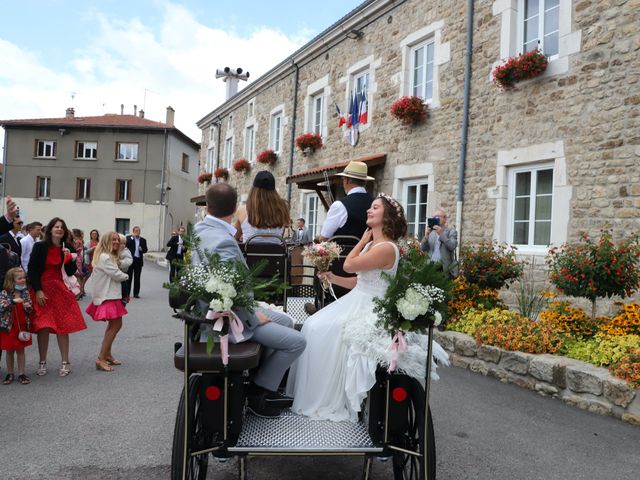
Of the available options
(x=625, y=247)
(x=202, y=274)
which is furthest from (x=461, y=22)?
(x=202, y=274)

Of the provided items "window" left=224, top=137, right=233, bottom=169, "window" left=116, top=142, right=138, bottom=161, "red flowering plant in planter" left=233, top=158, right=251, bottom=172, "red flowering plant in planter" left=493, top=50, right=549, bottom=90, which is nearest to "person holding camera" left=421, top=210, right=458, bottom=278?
"red flowering plant in planter" left=493, top=50, right=549, bottom=90

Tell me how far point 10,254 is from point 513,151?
7855 millimetres

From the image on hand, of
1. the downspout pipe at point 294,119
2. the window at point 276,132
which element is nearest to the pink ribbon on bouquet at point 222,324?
the downspout pipe at point 294,119

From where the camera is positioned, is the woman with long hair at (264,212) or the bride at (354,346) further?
the woman with long hair at (264,212)

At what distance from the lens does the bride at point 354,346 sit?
9.95 feet

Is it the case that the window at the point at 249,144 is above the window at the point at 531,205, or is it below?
above

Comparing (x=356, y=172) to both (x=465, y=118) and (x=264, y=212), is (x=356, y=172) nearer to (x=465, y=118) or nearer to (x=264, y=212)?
(x=264, y=212)

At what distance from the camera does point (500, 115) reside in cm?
982

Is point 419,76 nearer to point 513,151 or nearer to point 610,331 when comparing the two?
point 513,151

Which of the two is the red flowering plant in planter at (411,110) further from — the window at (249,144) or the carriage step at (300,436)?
the window at (249,144)

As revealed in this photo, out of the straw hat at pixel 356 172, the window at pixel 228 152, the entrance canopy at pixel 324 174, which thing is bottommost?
the straw hat at pixel 356 172

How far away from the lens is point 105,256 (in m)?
6.43

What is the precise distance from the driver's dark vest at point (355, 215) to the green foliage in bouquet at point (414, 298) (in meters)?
2.11

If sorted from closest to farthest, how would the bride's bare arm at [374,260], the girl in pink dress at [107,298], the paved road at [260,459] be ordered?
the bride's bare arm at [374,260] < the paved road at [260,459] < the girl in pink dress at [107,298]
